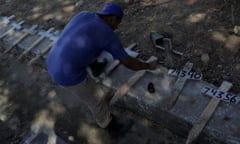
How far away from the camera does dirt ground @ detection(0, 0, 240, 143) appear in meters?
5.45

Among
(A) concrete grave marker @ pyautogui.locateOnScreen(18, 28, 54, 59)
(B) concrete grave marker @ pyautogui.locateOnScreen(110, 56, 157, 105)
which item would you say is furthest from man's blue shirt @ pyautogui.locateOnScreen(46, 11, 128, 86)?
(A) concrete grave marker @ pyautogui.locateOnScreen(18, 28, 54, 59)

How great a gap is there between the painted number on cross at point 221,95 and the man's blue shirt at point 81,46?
136cm

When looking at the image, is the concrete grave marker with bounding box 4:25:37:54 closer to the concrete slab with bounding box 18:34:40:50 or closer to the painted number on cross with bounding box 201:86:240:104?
the concrete slab with bounding box 18:34:40:50

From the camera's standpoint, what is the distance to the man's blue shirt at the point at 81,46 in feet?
13.1

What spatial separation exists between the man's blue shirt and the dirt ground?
4.81ft

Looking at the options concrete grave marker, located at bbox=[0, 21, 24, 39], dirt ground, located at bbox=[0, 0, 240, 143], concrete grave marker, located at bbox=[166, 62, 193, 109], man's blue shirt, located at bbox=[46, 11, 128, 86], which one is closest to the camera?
man's blue shirt, located at bbox=[46, 11, 128, 86]

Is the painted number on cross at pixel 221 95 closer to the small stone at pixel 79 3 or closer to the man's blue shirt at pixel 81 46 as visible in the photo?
the man's blue shirt at pixel 81 46

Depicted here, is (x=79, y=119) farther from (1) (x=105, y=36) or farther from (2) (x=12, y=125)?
(1) (x=105, y=36)

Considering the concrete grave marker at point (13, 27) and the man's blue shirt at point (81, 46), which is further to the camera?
the concrete grave marker at point (13, 27)

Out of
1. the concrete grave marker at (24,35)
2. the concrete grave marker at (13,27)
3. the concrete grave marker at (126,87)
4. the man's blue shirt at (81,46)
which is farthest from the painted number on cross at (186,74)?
the concrete grave marker at (13,27)

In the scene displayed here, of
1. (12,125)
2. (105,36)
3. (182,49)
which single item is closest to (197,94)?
(182,49)

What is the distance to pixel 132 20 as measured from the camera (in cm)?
678

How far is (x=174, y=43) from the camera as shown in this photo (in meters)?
5.93

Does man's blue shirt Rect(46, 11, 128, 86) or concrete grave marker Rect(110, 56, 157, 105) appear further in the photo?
concrete grave marker Rect(110, 56, 157, 105)
